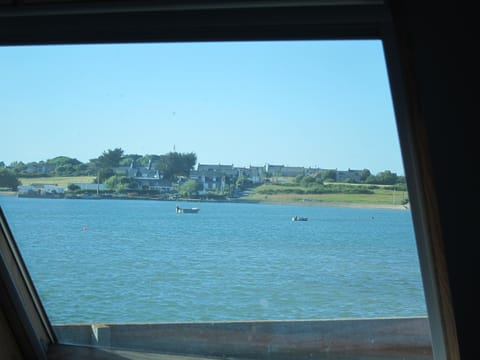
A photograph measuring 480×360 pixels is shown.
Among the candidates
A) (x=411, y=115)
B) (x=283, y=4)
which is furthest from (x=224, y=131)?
(x=411, y=115)

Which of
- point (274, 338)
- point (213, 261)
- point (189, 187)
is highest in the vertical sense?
point (189, 187)

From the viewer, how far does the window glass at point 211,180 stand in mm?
2297

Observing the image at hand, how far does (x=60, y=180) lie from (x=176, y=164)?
562 millimetres

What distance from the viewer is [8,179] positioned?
263 centimetres

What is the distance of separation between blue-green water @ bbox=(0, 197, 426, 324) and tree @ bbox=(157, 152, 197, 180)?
15 centimetres

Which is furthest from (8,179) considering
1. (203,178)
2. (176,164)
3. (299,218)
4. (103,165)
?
(299,218)

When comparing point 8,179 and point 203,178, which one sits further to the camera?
point 8,179

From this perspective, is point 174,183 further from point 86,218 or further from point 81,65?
point 81,65

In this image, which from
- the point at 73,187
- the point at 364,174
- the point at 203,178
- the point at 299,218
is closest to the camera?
the point at 364,174

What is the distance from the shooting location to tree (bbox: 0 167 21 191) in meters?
2.63

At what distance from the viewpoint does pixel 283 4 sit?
207 centimetres

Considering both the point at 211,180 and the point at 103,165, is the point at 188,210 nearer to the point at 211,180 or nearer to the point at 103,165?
the point at 211,180

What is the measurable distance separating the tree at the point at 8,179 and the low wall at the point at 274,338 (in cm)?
81

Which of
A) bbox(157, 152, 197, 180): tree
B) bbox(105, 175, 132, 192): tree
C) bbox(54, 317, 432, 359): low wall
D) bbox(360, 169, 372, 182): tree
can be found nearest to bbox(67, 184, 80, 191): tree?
bbox(105, 175, 132, 192): tree
